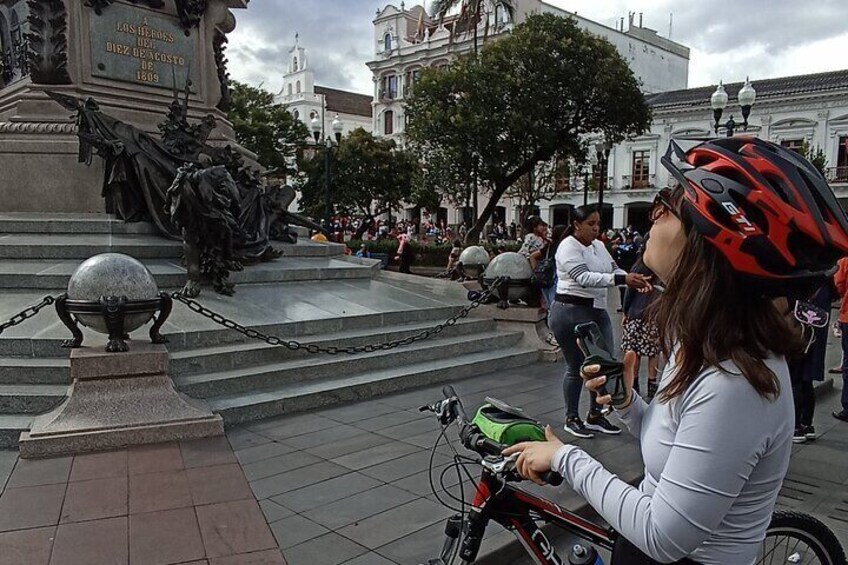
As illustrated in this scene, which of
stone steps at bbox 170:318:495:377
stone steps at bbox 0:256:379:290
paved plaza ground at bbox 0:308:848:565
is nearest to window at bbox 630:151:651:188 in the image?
stone steps at bbox 0:256:379:290

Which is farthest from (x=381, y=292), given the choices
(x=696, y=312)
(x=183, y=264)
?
(x=696, y=312)

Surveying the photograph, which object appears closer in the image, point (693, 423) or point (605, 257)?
point (693, 423)

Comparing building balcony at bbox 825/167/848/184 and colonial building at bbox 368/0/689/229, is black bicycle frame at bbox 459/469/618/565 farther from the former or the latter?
colonial building at bbox 368/0/689/229

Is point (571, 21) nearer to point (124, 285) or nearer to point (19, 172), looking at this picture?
point (19, 172)

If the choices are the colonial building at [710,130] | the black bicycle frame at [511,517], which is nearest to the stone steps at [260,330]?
the black bicycle frame at [511,517]

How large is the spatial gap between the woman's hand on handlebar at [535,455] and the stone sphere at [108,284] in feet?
14.9

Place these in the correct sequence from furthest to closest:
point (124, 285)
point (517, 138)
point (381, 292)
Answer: point (517, 138) → point (381, 292) → point (124, 285)

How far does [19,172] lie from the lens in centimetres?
999

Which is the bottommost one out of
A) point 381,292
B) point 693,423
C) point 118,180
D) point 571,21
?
point 381,292

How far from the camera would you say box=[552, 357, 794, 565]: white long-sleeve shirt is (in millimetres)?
1419

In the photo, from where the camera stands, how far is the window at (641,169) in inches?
1984

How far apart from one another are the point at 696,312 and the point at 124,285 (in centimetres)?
508

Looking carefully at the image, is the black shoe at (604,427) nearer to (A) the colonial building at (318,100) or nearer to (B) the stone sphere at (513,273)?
(B) the stone sphere at (513,273)

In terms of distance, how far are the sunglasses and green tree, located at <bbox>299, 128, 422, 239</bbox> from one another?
41053 millimetres
